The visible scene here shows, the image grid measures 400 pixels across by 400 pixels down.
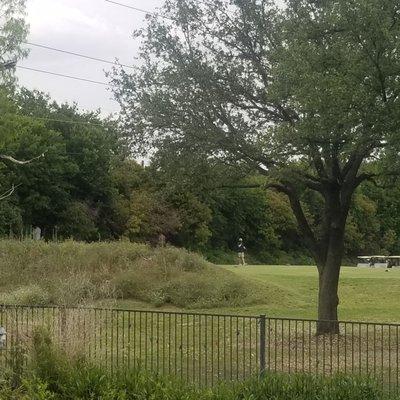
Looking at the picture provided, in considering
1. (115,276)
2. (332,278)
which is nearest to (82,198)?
(115,276)

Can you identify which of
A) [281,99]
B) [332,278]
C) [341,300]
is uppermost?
[281,99]

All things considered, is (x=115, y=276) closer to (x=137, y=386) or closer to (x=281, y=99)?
(x=281, y=99)

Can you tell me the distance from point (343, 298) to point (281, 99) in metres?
13.7

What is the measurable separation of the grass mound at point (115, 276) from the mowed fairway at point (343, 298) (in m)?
1.02

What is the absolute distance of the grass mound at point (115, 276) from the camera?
80.7ft

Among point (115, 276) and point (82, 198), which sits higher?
point (82, 198)

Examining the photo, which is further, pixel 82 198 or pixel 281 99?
pixel 82 198

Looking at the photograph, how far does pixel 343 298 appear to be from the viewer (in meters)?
27.1

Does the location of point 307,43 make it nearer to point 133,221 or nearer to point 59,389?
point 59,389

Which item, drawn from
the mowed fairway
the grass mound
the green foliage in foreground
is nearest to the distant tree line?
the mowed fairway

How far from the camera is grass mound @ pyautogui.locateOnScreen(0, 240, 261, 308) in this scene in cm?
2459

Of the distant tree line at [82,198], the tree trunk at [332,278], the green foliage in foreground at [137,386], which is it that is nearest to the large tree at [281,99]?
the tree trunk at [332,278]

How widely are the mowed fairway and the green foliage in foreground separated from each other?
509 inches

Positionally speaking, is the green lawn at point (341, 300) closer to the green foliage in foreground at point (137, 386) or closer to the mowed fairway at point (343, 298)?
the mowed fairway at point (343, 298)
